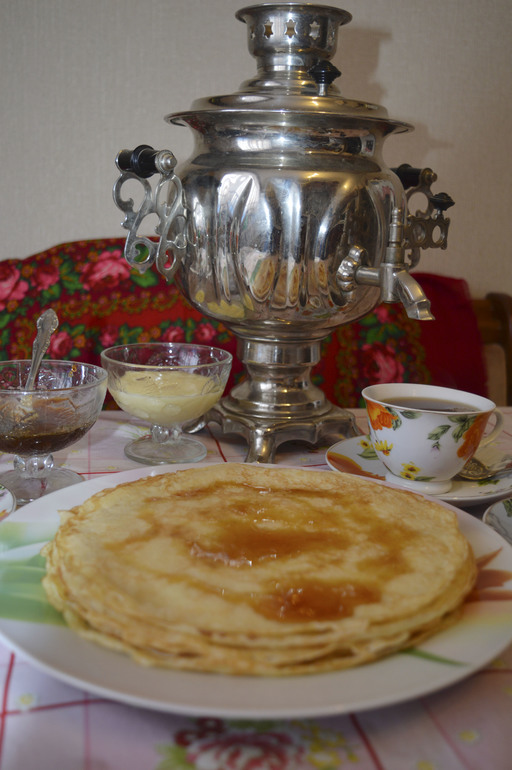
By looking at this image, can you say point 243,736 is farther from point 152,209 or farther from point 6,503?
point 152,209

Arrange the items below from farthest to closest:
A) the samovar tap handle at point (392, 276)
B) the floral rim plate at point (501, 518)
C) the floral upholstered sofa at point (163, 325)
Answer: the floral upholstered sofa at point (163, 325)
the samovar tap handle at point (392, 276)
the floral rim plate at point (501, 518)

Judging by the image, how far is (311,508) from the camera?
60 centimetres

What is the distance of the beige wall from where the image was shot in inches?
63.9

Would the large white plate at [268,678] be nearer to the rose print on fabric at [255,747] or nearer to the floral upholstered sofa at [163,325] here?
the rose print on fabric at [255,747]

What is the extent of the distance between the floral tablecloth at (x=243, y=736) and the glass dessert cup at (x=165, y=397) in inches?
17.7

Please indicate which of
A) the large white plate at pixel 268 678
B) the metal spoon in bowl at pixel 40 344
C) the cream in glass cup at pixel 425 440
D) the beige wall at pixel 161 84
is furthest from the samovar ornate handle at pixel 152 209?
the beige wall at pixel 161 84

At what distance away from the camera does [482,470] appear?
2.68 ft

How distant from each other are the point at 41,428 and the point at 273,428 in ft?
0.99

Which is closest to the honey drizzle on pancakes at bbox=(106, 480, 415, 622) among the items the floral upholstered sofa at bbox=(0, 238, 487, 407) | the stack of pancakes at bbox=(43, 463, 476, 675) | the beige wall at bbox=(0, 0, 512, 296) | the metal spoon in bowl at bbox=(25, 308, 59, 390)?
the stack of pancakes at bbox=(43, 463, 476, 675)

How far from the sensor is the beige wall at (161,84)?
1.62 metres

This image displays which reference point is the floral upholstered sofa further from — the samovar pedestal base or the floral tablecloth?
the floral tablecloth

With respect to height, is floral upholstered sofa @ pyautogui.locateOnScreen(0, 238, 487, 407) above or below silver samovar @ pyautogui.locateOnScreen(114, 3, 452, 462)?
below

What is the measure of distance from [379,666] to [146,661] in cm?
13

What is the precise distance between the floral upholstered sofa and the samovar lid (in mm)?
693
